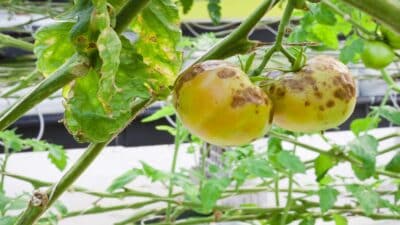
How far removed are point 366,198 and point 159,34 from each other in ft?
2.29

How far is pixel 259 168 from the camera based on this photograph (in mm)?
968

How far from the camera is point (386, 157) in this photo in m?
2.29

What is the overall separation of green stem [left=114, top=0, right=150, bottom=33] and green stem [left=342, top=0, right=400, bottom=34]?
10cm

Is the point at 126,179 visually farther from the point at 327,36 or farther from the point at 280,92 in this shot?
the point at 280,92

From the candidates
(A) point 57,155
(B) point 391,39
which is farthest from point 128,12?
(A) point 57,155

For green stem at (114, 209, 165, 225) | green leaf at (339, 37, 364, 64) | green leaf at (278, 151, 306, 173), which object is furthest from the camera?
green stem at (114, 209, 165, 225)

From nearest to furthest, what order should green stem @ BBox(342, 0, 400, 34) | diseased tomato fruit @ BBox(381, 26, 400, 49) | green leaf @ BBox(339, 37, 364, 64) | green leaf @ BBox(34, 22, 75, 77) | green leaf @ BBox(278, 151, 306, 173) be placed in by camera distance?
green stem @ BBox(342, 0, 400, 34) < green leaf @ BBox(34, 22, 75, 77) < diseased tomato fruit @ BBox(381, 26, 400, 49) < green leaf @ BBox(339, 37, 364, 64) < green leaf @ BBox(278, 151, 306, 173)

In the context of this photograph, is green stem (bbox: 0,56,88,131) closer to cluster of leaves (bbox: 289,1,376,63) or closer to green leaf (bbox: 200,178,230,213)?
cluster of leaves (bbox: 289,1,376,63)

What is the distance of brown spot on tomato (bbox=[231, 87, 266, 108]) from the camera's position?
0.37 metres

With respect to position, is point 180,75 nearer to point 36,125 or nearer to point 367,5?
point 367,5

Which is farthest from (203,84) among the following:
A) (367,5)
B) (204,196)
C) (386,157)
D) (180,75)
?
(386,157)

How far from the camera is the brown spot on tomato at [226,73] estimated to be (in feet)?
1.22

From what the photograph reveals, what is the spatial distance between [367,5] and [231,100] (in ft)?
0.55

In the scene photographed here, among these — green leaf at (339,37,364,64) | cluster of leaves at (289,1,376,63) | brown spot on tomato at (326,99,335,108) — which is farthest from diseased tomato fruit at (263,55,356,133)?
green leaf at (339,37,364,64)
